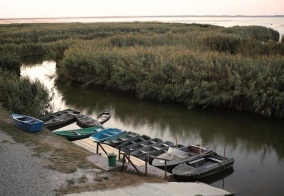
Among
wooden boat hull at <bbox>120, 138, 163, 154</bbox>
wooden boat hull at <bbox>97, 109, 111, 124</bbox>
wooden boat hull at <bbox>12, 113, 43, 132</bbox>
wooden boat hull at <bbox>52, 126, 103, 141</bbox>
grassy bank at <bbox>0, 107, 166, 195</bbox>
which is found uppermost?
wooden boat hull at <bbox>12, 113, 43, 132</bbox>

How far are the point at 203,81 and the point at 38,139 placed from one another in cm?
1367

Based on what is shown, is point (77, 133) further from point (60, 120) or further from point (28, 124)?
point (60, 120)

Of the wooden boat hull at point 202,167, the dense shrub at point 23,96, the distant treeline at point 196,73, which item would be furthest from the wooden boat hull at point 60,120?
the wooden boat hull at point 202,167

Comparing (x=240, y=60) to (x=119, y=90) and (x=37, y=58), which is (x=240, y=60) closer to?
(x=119, y=90)

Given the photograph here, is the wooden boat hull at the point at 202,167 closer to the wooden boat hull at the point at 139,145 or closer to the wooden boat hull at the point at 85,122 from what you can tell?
the wooden boat hull at the point at 139,145

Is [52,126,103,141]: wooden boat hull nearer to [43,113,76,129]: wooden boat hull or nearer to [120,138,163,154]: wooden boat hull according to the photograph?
[43,113,76,129]: wooden boat hull

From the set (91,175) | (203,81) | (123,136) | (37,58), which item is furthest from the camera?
(37,58)

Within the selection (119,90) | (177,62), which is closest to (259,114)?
(177,62)

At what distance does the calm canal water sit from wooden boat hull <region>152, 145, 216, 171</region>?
1.50m

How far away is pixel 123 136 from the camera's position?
19094 mm

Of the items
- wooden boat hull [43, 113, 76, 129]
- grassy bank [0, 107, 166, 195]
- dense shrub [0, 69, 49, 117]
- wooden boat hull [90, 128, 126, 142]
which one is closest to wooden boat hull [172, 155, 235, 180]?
grassy bank [0, 107, 166, 195]

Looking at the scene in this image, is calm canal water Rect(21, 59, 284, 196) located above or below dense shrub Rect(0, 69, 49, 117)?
below

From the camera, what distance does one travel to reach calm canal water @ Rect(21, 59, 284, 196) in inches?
591

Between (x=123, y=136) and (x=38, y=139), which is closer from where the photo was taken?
(x=38, y=139)
